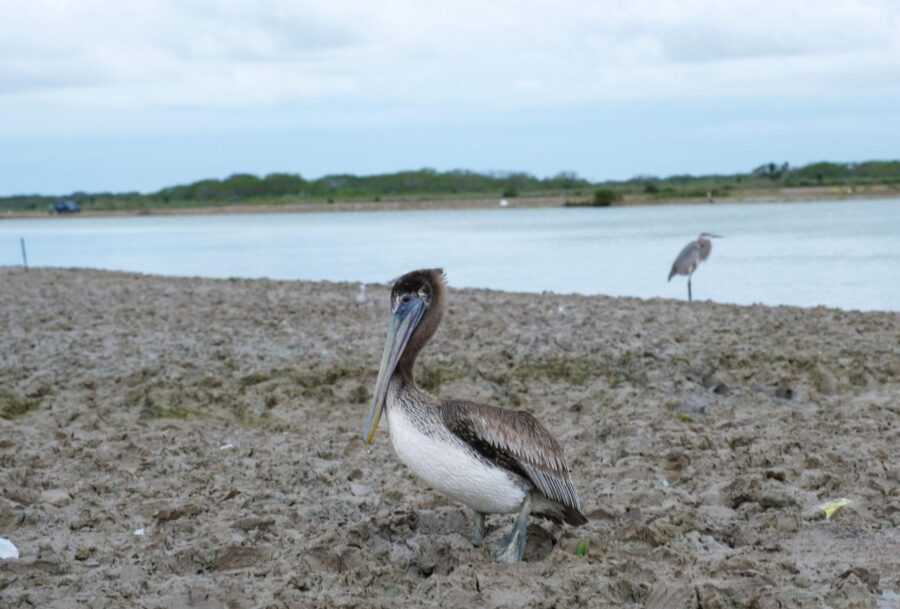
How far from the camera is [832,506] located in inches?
196

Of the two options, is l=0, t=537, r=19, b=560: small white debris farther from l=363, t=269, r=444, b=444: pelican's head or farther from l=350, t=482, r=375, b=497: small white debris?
l=350, t=482, r=375, b=497: small white debris

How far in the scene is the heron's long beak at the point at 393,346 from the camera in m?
4.61

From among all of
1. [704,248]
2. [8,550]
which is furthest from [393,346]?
[704,248]

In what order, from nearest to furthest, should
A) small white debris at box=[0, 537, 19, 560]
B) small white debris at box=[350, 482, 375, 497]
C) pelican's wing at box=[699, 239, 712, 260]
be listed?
small white debris at box=[0, 537, 19, 560] → small white debris at box=[350, 482, 375, 497] → pelican's wing at box=[699, 239, 712, 260]

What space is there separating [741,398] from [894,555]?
3.77 metres

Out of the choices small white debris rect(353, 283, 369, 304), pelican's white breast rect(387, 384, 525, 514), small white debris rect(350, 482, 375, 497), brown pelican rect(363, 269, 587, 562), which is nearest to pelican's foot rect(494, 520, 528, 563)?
brown pelican rect(363, 269, 587, 562)

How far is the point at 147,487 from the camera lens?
19.0ft

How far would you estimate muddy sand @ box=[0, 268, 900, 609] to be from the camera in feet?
13.6

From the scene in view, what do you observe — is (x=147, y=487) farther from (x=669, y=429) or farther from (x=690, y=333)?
(x=690, y=333)

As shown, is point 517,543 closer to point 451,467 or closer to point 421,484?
point 451,467

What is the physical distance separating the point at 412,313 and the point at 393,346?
180 mm

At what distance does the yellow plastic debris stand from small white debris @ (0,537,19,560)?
3.32 meters

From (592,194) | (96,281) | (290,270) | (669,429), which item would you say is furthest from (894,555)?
(592,194)

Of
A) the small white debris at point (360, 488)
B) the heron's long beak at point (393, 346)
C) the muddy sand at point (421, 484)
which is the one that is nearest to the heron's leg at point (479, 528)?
the muddy sand at point (421, 484)
